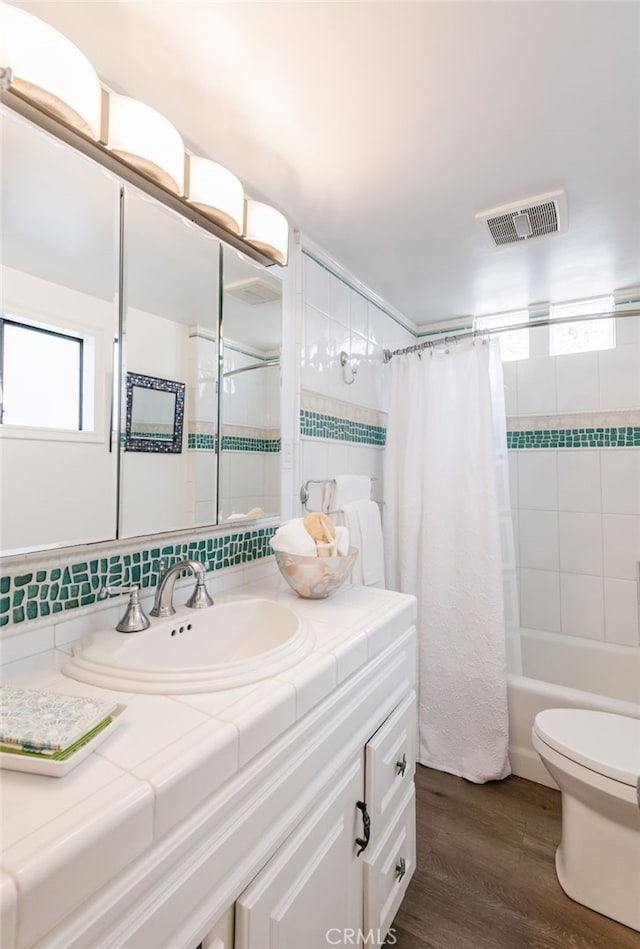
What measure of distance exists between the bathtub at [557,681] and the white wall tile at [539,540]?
0.39 meters

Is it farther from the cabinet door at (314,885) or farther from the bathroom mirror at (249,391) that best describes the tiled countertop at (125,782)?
the bathroom mirror at (249,391)

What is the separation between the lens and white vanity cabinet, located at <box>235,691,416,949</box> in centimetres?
72

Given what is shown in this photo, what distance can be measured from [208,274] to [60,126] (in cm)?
47

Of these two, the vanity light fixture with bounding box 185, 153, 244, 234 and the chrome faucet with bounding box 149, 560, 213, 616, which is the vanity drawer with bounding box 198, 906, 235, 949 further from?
the vanity light fixture with bounding box 185, 153, 244, 234

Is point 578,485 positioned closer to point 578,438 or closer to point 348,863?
point 578,438

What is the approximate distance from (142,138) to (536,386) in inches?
88.3

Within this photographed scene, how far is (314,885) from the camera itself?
32.4 inches

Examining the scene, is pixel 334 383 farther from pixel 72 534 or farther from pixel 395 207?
pixel 72 534

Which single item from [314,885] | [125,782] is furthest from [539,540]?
[125,782]

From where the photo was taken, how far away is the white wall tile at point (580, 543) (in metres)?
2.32

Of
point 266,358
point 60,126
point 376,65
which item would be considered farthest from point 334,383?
point 60,126

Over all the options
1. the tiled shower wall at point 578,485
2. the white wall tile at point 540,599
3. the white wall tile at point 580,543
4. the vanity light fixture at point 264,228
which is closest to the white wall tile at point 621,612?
the tiled shower wall at point 578,485

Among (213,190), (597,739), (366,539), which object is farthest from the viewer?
(366,539)

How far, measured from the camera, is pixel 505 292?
2.27m
